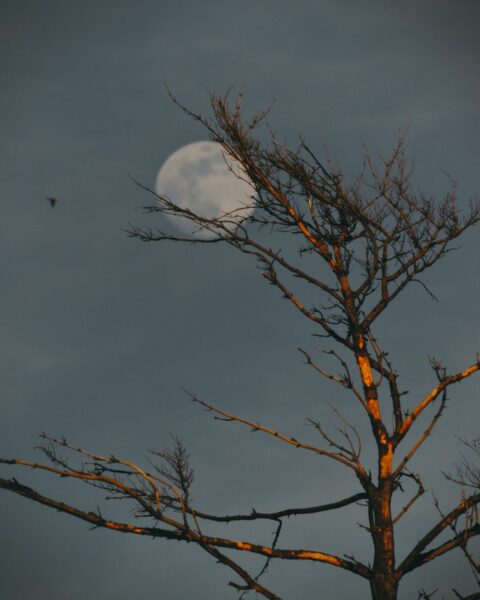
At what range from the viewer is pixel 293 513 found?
6.29m

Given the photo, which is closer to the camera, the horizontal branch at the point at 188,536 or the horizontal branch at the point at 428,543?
the horizontal branch at the point at 188,536

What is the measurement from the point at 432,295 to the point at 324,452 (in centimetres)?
214

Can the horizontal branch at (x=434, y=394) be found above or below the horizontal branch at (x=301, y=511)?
above

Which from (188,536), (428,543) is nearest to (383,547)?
(428,543)

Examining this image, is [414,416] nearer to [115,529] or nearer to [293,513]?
[293,513]

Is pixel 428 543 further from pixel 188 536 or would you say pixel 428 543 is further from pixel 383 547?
pixel 188 536

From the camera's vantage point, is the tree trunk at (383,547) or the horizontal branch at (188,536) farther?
the tree trunk at (383,547)

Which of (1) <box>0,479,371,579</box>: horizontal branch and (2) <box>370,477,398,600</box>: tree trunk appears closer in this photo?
(1) <box>0,479,371,579</box>: horizontal branch

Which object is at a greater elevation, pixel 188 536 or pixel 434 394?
pixel 434 394

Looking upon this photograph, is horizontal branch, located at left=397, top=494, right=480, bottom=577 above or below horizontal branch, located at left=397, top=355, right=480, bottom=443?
below

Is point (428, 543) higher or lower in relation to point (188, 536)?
higher

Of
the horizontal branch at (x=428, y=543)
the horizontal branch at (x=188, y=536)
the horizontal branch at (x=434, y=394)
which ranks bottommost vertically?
the horizontal branch at (x=188, y=536)

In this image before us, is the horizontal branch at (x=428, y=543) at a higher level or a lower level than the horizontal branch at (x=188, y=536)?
higher

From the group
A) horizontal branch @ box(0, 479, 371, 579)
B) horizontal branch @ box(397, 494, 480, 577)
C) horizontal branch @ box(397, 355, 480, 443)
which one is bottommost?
horizontal branch @ box(0, 479, 371, 579)
